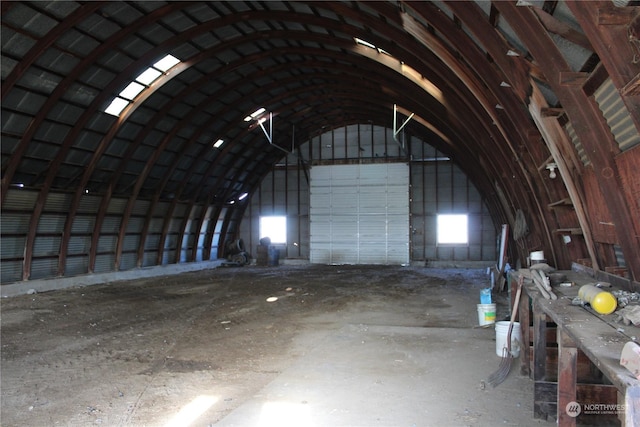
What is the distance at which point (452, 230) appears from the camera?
2247 centimetres

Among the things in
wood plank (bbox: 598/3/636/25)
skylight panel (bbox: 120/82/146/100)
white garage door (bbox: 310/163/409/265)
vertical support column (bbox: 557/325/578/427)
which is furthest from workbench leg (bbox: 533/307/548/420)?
white garage door (bbox: 310/163/409/265)

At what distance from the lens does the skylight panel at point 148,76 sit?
45.0ft

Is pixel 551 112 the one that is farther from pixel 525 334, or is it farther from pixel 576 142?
pixel 525 334

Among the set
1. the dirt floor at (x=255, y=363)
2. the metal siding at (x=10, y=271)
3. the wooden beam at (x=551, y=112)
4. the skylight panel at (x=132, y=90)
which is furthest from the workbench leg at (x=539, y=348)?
the metal siding at (x=10, y=271)

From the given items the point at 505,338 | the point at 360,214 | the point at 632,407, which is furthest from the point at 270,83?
the point at 632,407

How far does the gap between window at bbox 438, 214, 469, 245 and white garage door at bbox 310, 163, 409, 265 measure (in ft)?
5.64

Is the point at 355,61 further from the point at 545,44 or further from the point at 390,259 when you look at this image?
the point at 390,259

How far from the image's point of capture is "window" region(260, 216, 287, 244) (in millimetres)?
25031

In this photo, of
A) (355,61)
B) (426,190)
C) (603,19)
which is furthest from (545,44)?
(426,190)

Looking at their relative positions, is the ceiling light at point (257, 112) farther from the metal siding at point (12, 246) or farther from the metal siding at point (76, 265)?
the metal siding at point (12, 246)

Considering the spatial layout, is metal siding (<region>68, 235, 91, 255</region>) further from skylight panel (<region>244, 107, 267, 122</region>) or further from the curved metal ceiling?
skylight panel (<region>244, 107, 267, 122</region>)

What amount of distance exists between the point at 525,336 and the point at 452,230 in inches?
678

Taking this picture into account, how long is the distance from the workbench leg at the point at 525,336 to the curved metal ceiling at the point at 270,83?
1.21m

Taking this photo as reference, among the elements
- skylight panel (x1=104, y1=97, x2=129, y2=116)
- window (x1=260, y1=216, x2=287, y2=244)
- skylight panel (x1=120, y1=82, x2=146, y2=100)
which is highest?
skylight panel (x1=120, y1=82, x2=146, y2=100)
